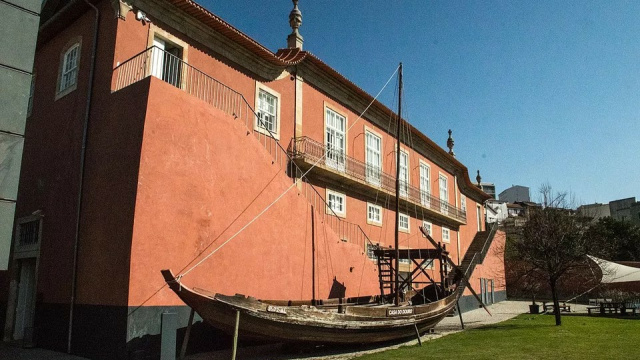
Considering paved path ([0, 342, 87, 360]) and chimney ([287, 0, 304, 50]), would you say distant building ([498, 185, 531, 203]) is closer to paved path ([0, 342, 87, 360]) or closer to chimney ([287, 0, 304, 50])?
chimney ([287, 0, 304, 50])

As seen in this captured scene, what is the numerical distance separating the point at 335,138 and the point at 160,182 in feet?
31.3

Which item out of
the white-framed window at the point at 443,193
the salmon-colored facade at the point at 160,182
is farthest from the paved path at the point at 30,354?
the white-framed window at the point at 443,193

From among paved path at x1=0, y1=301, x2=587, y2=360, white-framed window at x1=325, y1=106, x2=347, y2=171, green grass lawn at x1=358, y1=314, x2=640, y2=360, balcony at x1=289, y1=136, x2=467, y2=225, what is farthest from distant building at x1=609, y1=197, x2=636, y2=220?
paved path at x1=0, y1=301, x2=587, y2=360

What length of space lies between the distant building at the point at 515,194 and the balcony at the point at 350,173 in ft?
176

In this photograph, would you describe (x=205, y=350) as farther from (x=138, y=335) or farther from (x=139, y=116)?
(x=139, y=116)

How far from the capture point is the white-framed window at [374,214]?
19.1 meters

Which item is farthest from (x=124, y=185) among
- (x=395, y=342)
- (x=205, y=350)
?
(x=395, y=342)

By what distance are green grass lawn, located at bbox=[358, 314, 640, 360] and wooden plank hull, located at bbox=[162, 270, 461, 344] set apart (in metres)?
0.58

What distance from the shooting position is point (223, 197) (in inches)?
412

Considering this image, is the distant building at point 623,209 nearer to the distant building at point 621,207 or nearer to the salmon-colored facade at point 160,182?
the distant building at point 621,207

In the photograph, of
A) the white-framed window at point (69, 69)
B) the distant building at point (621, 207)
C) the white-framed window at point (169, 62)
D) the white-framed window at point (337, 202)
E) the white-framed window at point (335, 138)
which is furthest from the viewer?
the distant building at point (621, 207)

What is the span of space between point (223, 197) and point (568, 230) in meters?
13.5

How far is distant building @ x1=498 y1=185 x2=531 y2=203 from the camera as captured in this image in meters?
73.2

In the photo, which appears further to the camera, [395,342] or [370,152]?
[370,152]
